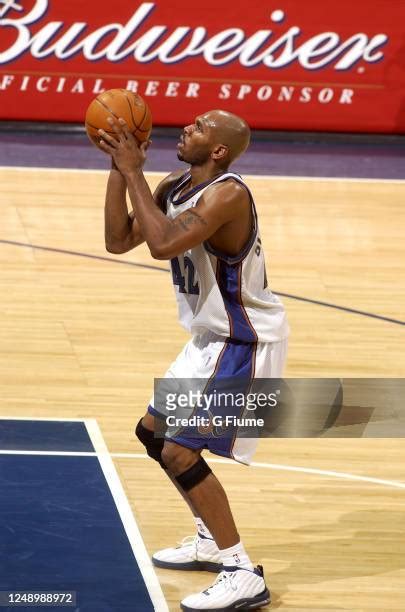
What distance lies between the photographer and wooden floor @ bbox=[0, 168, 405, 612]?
21.7 feet

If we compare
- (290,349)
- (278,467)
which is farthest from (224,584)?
(290,349)

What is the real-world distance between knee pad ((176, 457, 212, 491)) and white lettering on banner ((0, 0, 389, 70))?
10.0 m

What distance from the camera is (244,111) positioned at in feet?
51.3

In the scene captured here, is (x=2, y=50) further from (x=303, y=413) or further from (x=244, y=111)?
(x=303, y=413)

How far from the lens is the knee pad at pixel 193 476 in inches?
232

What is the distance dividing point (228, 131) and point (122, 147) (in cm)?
49

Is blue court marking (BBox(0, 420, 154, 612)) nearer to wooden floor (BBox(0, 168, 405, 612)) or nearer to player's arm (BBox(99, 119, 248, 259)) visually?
wooden floor (BBox(0, 168, 405, 612))

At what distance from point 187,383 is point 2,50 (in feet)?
32.6

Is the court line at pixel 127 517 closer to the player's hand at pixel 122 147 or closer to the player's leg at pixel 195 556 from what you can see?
the player's leg at pixel 195 556

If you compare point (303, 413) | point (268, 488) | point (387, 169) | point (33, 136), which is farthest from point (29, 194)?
point (268, 488)

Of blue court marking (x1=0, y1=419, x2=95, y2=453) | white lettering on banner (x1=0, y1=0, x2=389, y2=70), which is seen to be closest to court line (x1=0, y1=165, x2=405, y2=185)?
white lettering on banner (x1=0, y1=0, x2=389, y2=70)

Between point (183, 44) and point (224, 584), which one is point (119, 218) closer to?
point (224, 584)

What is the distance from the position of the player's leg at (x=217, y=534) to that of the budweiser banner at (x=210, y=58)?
997 centimetres

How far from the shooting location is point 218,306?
5895 mm
